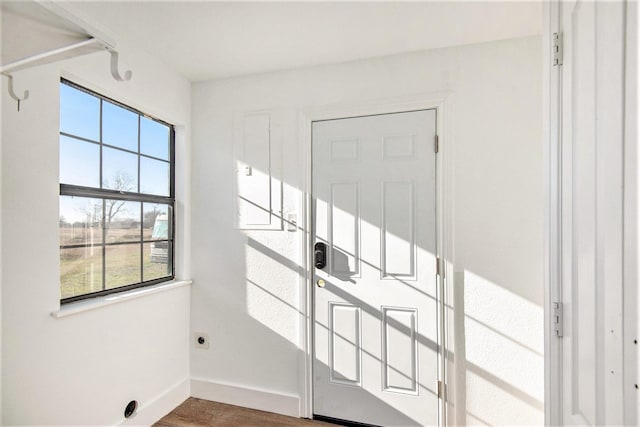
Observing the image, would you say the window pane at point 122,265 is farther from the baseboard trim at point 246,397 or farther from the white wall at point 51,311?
the baseboard trim at point 246,397

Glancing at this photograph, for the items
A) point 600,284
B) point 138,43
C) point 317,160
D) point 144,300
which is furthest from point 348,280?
point 138,43

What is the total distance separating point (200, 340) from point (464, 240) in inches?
78.1

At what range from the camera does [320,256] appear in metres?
2.37

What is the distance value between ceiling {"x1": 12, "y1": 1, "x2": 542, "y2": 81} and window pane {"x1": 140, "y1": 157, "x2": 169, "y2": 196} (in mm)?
697

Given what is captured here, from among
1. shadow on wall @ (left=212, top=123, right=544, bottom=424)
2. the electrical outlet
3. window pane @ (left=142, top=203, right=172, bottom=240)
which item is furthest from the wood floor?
window pane @ (left=142, top=203, right=172, bottom=240)

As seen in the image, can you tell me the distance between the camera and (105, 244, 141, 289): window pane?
2105mm

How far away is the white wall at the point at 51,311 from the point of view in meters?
1.51

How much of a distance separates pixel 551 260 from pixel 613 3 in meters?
0.69

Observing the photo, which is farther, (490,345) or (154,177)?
(154,177)

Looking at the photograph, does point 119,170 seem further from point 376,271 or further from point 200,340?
point 376,271

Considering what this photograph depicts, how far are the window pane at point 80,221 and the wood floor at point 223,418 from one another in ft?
4.15

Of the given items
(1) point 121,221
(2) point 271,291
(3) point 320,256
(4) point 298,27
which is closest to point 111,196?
(1) point 121,221

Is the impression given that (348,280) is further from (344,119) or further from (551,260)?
(551,260)

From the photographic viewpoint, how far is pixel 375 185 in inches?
89.4
